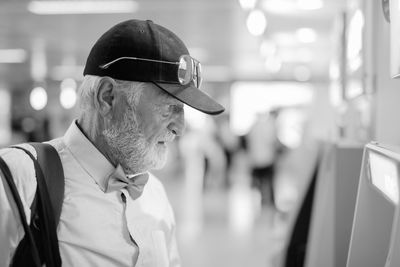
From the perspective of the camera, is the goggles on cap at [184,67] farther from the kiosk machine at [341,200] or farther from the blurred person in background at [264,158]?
the blurred person in background at [264,158]

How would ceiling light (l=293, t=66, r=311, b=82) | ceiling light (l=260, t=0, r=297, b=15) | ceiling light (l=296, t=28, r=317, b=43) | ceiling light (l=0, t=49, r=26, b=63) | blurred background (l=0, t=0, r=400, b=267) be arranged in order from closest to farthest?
blurred background (l=0, t=0, r=400, b=267) → ceiling light (l=260, t=0, r=297, b=15) → ceiling light (l=296, t=28, r=317, b=43) → ceiling light (l=0, t=49, r=26, b=63) → ceiling light (l=293, t=66, r=311, b=82)

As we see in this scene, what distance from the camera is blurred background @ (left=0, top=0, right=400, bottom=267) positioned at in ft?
8.29

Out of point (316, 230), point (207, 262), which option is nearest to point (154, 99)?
point (316, 230)

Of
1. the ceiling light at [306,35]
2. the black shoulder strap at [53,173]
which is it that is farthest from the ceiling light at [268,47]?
the black shoulder strap at [53,173]

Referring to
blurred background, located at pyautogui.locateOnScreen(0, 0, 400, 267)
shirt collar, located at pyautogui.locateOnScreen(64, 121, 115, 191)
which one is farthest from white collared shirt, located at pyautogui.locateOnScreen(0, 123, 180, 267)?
blurred background, located at pyautogui.locateOnScreen(0, 0, 400, 267)

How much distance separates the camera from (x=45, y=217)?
1.31m

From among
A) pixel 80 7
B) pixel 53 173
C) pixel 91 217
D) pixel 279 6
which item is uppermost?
pixel 80 7

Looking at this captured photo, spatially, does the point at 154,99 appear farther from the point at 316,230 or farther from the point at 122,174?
the point at 316,230

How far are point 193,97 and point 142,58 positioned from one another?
6.9 inches

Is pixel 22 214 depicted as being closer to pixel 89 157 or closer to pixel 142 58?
pixel 89 157

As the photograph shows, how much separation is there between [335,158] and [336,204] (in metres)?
0.17

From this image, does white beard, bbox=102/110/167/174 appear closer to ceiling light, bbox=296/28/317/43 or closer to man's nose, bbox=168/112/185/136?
man's nose, bbox=168/112/185/136

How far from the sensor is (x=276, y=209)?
325 inches

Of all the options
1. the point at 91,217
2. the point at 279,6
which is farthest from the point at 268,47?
the point at 91,217
